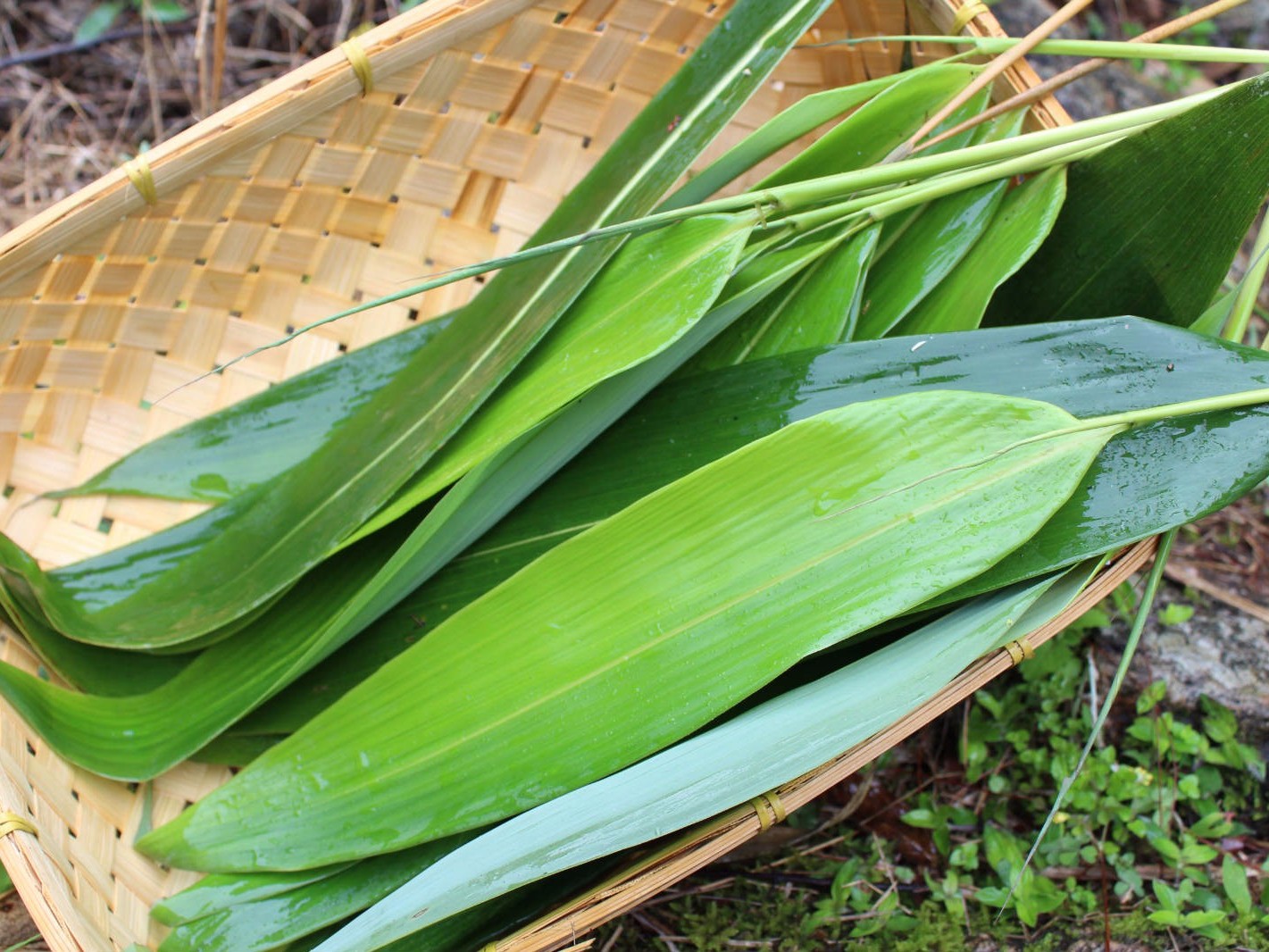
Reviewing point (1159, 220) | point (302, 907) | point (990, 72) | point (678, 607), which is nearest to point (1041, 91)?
point (990, 72)

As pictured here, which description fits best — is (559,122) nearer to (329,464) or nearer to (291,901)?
(329,464)

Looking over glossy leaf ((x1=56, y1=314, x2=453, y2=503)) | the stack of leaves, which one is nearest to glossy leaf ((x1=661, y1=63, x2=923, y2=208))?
the stack of leaves

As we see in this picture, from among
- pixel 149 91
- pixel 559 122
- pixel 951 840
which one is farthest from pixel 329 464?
pixel 149 91

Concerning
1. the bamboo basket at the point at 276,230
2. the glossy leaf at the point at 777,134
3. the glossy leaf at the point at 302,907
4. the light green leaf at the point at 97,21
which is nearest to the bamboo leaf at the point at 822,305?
the glossy leaf at the point at 777,134

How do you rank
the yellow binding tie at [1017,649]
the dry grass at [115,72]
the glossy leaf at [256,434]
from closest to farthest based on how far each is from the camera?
1. the yellow binding tie at [1017,649]
2. the glossy leaf at [256,434]
3. the dry grass at [115,72]

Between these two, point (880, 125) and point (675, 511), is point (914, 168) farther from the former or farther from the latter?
point (675, 511)

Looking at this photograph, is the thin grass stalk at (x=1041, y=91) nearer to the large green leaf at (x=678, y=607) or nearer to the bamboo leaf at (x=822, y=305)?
the bamboo leaf at (x=822, y=305)

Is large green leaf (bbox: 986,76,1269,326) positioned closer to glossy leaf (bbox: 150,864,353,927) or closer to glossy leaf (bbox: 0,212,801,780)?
glossy leaf (bbox: 0,212,801,780)
